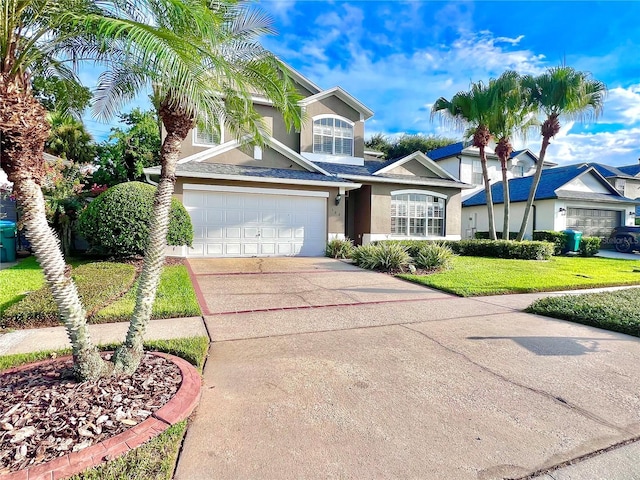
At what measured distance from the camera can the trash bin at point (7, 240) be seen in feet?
38.5

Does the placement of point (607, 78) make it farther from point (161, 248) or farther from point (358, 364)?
point (161, 248)

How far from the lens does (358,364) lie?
419 cm

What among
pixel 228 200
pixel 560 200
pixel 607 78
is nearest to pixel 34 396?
pixel 228 200

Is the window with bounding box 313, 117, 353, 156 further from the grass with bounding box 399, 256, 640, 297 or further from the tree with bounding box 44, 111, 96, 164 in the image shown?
the tree with bounding box 44, 111, 96, 164

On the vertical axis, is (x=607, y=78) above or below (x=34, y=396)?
above

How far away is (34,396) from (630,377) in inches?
242

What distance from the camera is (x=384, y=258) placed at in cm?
1145

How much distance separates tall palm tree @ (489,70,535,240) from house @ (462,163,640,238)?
240 inches

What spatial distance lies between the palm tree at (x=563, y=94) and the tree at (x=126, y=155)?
18.2 m

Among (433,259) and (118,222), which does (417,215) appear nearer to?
(433,259)

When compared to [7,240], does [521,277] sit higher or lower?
lower

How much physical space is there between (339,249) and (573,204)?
16.2m

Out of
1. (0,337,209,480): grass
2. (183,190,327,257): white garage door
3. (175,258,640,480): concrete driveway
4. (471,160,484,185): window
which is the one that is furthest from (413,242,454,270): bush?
(471,160,484,185): window

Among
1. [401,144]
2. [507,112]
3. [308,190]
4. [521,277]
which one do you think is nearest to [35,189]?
[521,277]
